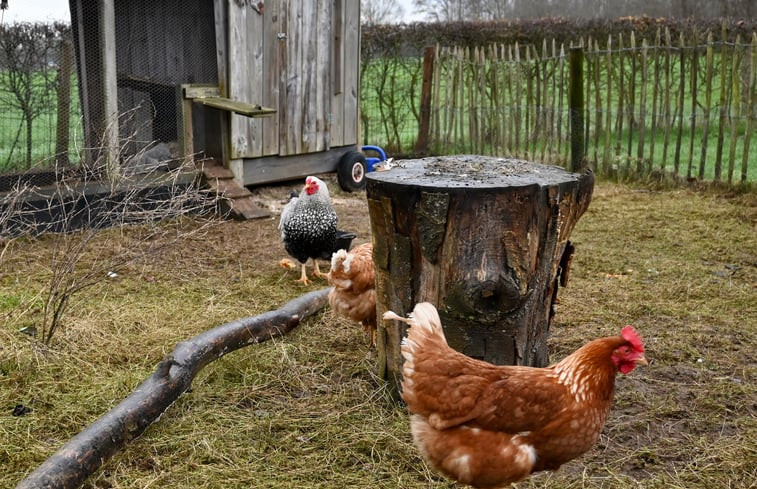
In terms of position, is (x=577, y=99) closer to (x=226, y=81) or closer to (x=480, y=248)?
(x=226, y=81)

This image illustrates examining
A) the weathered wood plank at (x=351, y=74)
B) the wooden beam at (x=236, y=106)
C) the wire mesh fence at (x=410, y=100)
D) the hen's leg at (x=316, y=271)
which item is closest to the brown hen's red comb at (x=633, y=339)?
the wire mesh fence at (x=410, y=100)

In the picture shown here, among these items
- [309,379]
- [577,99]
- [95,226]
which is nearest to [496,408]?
[309,379]

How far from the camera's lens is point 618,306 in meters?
5.47

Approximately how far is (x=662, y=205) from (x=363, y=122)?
6.70 metres

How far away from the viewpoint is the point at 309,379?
4355 mm

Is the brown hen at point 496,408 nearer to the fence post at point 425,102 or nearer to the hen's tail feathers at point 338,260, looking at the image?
the hen's tail feathers at point 338,260

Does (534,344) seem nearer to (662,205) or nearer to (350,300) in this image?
(350,300)

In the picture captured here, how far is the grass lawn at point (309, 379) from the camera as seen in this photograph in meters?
3.36

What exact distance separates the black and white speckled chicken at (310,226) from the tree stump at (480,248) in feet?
7.64

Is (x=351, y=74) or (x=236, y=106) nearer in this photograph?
(x=236, y=106)

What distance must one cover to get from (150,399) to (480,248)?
1.78 m

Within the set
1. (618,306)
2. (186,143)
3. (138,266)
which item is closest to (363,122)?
(186,143)

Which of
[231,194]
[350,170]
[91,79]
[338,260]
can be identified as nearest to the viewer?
[338,260]

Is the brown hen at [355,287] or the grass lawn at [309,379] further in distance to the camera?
the brown hen at [355,287]
